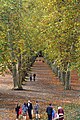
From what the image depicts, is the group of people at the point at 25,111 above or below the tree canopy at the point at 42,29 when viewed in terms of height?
below

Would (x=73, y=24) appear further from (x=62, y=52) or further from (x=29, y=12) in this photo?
(x=29, y=12)

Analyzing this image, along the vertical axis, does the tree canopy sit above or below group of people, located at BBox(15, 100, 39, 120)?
above

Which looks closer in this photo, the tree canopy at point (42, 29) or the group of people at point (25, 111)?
the group of people at point (25, 111)

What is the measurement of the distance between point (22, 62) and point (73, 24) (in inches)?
693

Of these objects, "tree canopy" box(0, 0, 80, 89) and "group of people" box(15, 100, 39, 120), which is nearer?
"group of people" box(15, 100, 39, 120)

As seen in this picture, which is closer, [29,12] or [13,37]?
[13,37]

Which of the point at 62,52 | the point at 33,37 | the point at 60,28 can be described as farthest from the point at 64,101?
the point at 33,37

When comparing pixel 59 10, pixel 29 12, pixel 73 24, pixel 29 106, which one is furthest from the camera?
pixel 29 12

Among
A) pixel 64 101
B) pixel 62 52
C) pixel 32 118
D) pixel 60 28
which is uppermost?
pixel 60 28

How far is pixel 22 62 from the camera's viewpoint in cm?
4506

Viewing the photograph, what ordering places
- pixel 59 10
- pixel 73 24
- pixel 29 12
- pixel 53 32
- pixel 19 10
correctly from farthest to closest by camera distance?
1. pixel 29 12
2. pixel 19 10
3. pixel 53 32
4. pixel 59 10
5. pixel 73 24

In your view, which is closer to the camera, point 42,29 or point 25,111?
point 25,111

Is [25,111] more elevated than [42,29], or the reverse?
[42,29]

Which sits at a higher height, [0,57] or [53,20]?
[53,20]
